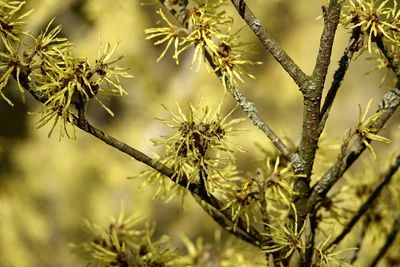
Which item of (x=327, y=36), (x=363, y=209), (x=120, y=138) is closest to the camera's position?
(x=327, y=36)

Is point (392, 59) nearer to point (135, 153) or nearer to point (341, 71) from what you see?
point (341, 71)

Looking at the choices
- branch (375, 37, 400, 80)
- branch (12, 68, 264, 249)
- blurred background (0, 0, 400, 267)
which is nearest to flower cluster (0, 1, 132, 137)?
branch (12, 68, 264, 249)

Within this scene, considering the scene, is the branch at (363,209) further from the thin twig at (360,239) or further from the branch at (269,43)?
the branch at (269,43)

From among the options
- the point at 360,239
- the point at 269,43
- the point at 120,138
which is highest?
the point at 120,138

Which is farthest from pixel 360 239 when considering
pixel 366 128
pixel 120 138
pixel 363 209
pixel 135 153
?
pixel 120 138

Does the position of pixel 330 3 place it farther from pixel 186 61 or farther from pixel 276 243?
pixel 186 61

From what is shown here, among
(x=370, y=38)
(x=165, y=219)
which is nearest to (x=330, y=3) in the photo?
(x=370, y=38)

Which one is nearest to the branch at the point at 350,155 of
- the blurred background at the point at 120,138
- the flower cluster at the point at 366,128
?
the flower cluster at the point at 366,128
